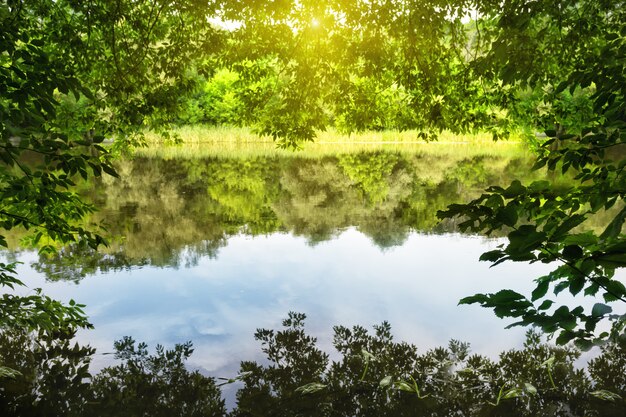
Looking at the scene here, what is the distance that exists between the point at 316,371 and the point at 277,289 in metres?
4.41

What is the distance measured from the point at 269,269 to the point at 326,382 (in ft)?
20.9

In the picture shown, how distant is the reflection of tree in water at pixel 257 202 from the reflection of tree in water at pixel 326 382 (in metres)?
2.67

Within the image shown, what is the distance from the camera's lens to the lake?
9.51 m

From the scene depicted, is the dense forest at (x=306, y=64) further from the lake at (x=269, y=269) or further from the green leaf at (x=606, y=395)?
the lake at (x=269, y=269)

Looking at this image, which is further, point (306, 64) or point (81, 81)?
point (306, 64)

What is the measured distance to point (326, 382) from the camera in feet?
24.0

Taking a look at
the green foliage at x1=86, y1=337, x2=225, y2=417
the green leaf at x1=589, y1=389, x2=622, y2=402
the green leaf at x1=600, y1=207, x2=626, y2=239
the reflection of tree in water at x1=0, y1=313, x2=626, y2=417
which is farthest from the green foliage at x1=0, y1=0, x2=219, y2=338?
the green leaf at x1=589, y1=389, x2=622, y2=402

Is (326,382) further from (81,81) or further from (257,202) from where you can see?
(257,202)

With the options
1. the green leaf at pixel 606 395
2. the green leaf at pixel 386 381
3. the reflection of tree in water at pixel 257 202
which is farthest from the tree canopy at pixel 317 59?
the green leaf at pixel 386 381

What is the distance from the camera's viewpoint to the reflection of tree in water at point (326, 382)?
667cm

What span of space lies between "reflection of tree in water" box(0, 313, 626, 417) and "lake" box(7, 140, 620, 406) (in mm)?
383

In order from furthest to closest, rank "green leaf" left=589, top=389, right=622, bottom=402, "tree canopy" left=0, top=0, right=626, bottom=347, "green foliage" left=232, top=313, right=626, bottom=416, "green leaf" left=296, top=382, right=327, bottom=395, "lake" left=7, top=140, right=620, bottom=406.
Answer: "lake" left=7, top=140, right=620, bottom=406 → "tree canopy" left=0, top=0, right=626, bottom=347 → "green leaf" left=296, top=382, right=327, bottom=395 → "green leaf" left=589, top=389, right=622, bottom=402 → "green foliage" left=232, top=313, right=626, bottom=416

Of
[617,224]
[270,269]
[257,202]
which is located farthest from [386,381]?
[257,202]

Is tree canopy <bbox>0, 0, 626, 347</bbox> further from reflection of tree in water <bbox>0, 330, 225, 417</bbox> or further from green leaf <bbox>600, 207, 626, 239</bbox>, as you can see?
green leaf <bbox>600, 207, 626, 239</bbox>
